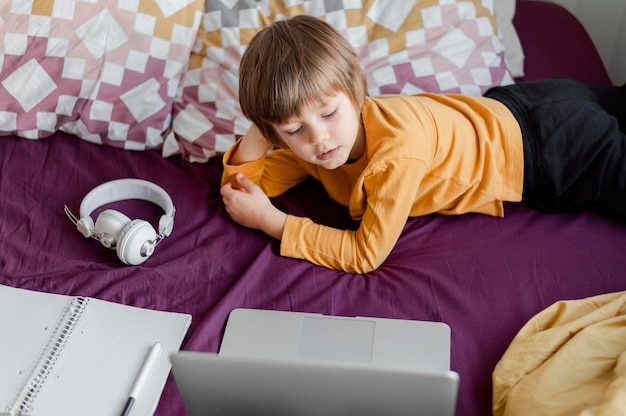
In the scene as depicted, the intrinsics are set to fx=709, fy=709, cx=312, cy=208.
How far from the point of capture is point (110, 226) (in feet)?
4.11

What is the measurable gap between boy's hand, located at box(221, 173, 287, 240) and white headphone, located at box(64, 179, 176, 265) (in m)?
0.12

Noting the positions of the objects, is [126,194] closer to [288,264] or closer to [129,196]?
[129,196]

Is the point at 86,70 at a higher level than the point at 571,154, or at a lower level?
higher

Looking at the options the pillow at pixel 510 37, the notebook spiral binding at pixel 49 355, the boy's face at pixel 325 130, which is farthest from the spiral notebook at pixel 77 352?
the pillow at pixel 510 37

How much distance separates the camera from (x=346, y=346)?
3.54 feet

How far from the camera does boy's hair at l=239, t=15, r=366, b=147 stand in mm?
1114

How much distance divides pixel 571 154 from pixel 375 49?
48cm

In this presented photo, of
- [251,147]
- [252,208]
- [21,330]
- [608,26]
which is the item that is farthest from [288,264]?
[608,26]

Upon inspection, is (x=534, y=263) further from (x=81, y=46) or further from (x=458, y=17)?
(x=81, y=46)

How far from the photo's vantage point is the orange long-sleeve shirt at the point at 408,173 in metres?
1.21

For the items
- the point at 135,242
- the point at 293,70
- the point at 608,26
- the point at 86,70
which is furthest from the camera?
the point at 608,26

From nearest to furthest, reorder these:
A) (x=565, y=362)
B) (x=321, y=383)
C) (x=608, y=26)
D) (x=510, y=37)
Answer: (x=321, y=383) → (x=565, y=362) → (x=510, y=37) → (x=608, y=26)

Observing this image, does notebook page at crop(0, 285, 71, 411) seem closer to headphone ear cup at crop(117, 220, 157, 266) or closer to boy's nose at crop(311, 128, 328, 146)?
headphone ear cup at crop(117, 220, 157, 266)

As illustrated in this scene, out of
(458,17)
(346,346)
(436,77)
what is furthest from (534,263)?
Result: (458,17)
